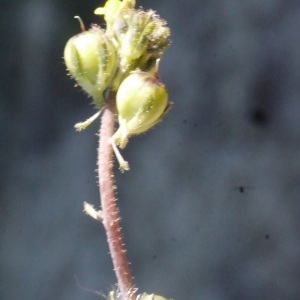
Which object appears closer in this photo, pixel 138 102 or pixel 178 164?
pixel 138 102

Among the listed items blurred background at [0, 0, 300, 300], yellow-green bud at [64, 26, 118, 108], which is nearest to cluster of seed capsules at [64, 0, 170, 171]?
yellow-green bud at [64, 26, 118, 108]

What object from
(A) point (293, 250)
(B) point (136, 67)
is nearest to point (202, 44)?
(A) point (293, 250)

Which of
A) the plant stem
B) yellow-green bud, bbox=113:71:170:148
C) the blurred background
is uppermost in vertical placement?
yellow-green bud, bbox=113:71:170:148

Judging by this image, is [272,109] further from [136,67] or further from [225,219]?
[136,67]

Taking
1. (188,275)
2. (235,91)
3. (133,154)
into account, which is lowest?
(188,275)

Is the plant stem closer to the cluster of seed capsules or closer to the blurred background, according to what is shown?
the cluster of seed capsules

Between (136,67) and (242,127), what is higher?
(136,67)

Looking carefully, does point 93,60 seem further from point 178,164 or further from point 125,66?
point 178,164

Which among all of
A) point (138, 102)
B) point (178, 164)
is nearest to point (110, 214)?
point (138, 102)
